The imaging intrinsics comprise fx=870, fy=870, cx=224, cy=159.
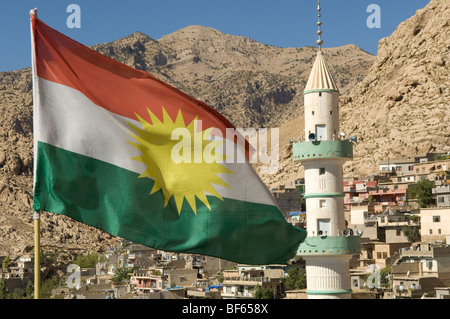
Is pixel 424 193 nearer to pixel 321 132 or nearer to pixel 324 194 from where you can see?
pixel 321 132

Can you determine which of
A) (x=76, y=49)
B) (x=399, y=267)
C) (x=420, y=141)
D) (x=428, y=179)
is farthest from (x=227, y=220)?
(x=420, y=141)

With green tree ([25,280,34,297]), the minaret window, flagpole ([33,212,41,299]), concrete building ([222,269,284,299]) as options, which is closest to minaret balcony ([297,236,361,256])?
the minaret window

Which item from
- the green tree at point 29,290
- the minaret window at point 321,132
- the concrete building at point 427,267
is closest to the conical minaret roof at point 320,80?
the minaret window at point 321,132

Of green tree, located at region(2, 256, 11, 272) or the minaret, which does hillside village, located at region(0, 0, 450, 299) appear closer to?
green tree, located at region(2, 256, 11, 272)

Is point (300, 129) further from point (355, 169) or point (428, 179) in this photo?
point (428, 179)

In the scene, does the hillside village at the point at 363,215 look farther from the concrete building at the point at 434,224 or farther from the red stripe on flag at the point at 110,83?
the red stripe on flag at the point at 110,83
